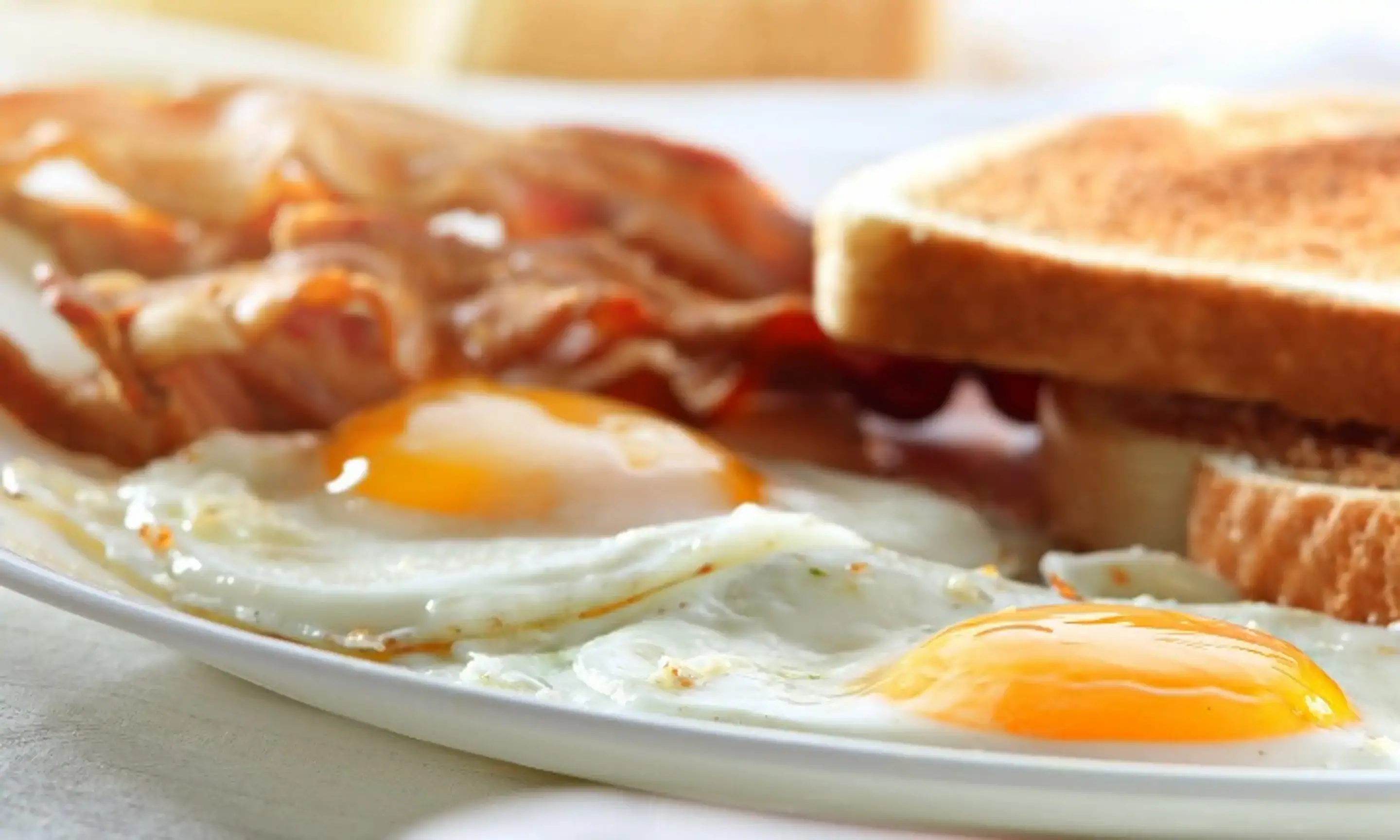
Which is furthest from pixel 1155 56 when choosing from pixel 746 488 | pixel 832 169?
pixel 746 488

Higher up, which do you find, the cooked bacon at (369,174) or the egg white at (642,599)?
the cooked bacon at (369,174)

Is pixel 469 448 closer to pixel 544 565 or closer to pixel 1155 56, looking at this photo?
pixel 544 565

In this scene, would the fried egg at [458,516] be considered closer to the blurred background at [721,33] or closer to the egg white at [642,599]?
→ the egg white at [642,599]

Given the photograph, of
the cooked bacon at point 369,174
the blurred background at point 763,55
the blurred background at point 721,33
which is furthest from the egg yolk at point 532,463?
the blurred background at point 721,33

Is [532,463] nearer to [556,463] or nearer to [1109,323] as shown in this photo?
[556,463]

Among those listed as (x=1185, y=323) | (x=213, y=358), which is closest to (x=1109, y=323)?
(x=1185, y=323)

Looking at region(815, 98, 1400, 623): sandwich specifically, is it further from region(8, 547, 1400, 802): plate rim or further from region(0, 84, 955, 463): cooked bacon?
region(8, 547, 1400, 802): plate rim

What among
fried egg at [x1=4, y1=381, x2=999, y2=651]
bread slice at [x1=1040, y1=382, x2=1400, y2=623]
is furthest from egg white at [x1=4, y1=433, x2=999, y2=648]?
bread slice at [x1=1040, y1=382, x2=1400, y2=623]
